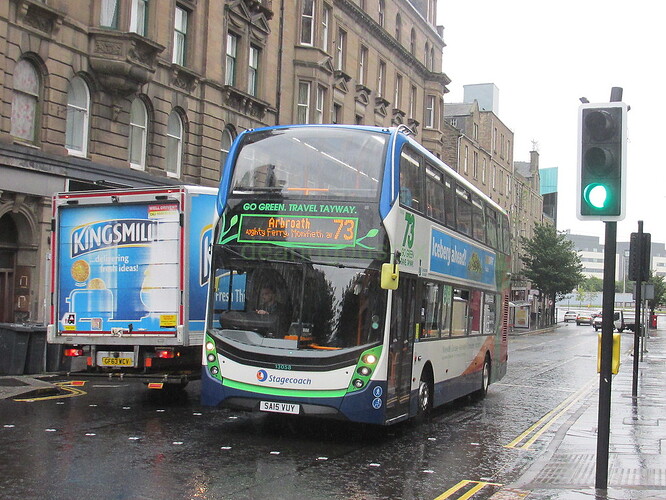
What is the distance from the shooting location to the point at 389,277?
1037 centimetres

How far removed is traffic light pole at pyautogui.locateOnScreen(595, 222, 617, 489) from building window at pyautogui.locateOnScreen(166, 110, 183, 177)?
19503 millimetres

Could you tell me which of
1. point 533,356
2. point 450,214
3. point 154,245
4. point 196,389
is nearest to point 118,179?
point 196,389

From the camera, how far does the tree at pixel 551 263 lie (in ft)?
245

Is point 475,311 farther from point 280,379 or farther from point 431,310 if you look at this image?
point 280,379

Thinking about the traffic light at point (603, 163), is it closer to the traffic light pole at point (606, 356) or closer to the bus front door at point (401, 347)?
the traffic light pole at point (606, 356)

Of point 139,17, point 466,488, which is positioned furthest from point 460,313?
point 139,17

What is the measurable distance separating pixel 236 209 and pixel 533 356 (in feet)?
78.4

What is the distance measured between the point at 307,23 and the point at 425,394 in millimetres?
24640

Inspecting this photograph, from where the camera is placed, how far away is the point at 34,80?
2088cm

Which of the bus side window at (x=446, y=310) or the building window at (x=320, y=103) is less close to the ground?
the building window at (x=320, y=103)

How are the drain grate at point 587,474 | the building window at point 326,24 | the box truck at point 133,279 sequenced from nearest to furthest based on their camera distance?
the drain grate at point 587,474 < the box truck at point 133,279 < the building window at point 326,24

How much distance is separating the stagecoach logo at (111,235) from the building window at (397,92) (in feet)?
109

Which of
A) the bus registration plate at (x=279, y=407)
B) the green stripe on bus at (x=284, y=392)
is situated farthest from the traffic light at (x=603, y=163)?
the bus registration plate at (x=279, y=407)

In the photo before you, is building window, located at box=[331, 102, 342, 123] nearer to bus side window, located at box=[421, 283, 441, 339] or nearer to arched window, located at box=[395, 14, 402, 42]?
arched window, located at box=[395, 14, 402, 42]
